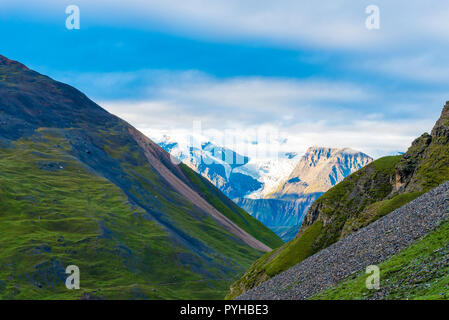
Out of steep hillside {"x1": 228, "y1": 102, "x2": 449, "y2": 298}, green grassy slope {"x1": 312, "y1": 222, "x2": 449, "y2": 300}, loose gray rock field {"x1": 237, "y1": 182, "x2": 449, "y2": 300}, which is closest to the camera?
green grassy slope {"x1": 312, "y1": 222, "x2": 449, "y2": 300}

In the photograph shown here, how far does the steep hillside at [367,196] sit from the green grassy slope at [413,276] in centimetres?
4806

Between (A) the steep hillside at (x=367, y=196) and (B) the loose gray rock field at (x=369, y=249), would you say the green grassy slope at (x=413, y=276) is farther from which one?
(A) the steep hillside at (x=367, y=196)

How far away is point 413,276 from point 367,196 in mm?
88085

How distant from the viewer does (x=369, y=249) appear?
245 ft

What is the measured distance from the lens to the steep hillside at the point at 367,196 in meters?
114

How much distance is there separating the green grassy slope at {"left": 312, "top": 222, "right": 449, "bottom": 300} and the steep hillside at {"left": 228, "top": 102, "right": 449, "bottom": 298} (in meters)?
48.1

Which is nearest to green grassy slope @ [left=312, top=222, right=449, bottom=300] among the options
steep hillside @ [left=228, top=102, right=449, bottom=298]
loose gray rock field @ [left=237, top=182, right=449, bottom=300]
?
loose gray rock field @ [left=237, top=182, right=449, bottom=300]

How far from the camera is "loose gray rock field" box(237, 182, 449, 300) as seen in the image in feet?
227

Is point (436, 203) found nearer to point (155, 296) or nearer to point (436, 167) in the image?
point (436, 167)

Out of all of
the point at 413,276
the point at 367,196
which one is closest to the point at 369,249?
the point at 413,276

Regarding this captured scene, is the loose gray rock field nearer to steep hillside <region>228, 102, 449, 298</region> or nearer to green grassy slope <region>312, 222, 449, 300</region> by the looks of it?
green grassy slope <region>312, 222, 449, 300</region>

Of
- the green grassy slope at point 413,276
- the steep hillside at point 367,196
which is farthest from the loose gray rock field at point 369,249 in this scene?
the steep hillside at point 367,196
